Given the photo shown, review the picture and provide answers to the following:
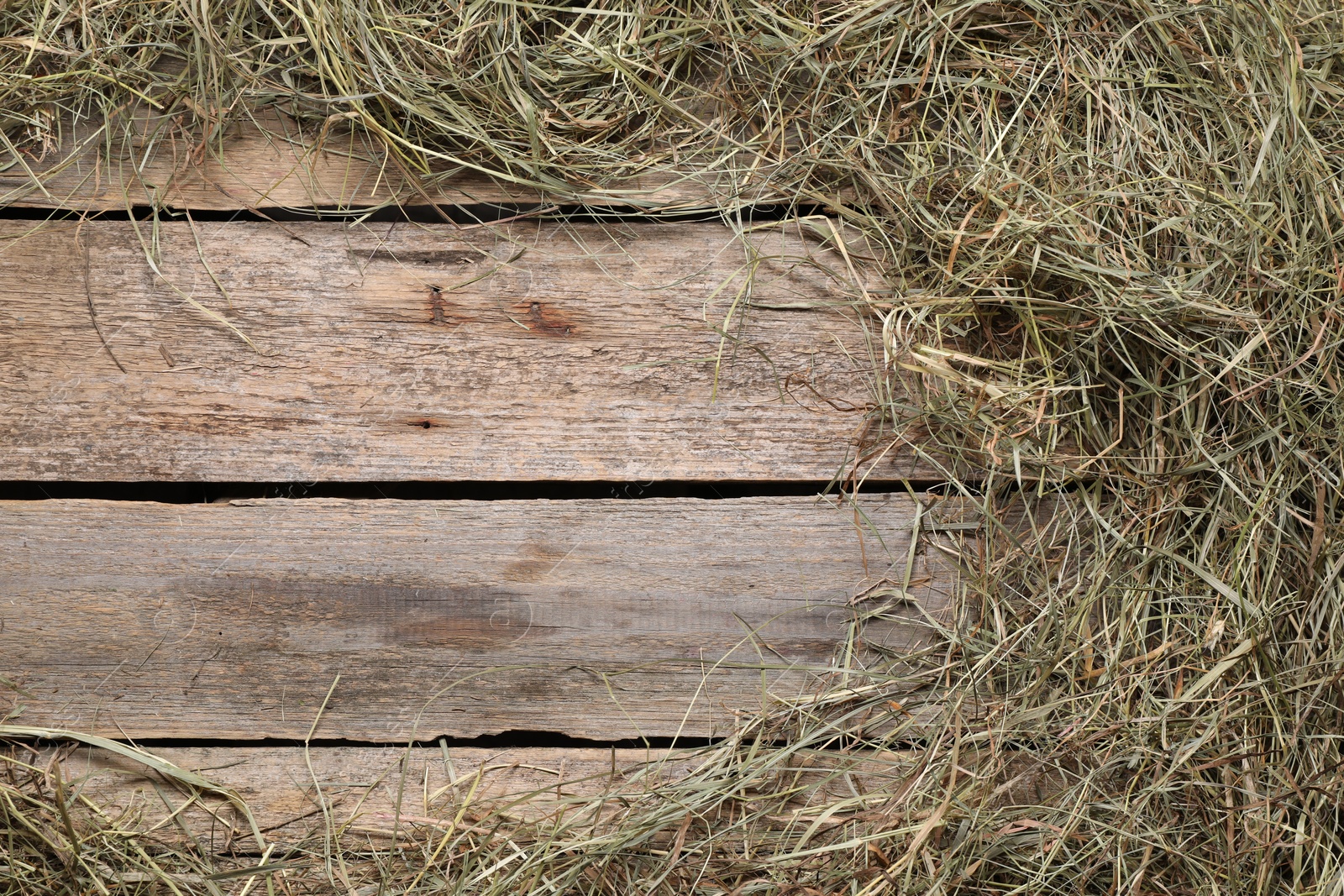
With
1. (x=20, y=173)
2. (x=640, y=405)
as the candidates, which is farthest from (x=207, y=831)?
(x=20, y=173)

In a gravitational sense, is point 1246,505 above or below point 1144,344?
below

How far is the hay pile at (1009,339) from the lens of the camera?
3.39ft

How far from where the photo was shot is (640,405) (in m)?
1.11

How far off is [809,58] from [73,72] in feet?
2.90

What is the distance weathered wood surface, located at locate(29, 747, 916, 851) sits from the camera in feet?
3.52

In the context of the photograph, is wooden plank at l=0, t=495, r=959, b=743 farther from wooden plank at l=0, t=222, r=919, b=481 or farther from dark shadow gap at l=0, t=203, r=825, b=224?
dark shadow gap at l=0, t=203, r=825, b=224

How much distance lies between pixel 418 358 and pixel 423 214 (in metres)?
0.18

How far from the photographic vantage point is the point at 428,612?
109 cm

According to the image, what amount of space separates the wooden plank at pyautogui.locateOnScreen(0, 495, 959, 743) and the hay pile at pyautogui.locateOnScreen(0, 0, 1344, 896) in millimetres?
101

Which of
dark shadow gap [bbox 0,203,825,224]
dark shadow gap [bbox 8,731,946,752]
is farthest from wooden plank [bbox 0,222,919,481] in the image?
dark shadow gap [bbox 8,731,946,752]

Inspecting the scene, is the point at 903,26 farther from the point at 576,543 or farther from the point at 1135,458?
the point at 576,543

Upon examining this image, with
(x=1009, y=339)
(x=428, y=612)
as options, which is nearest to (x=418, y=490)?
(x=428, y=612)

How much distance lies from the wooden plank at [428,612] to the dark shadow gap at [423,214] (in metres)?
0.35

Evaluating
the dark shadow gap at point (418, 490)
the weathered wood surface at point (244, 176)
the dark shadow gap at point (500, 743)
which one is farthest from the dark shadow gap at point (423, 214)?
the dark shadow gap at point (500, 743)
